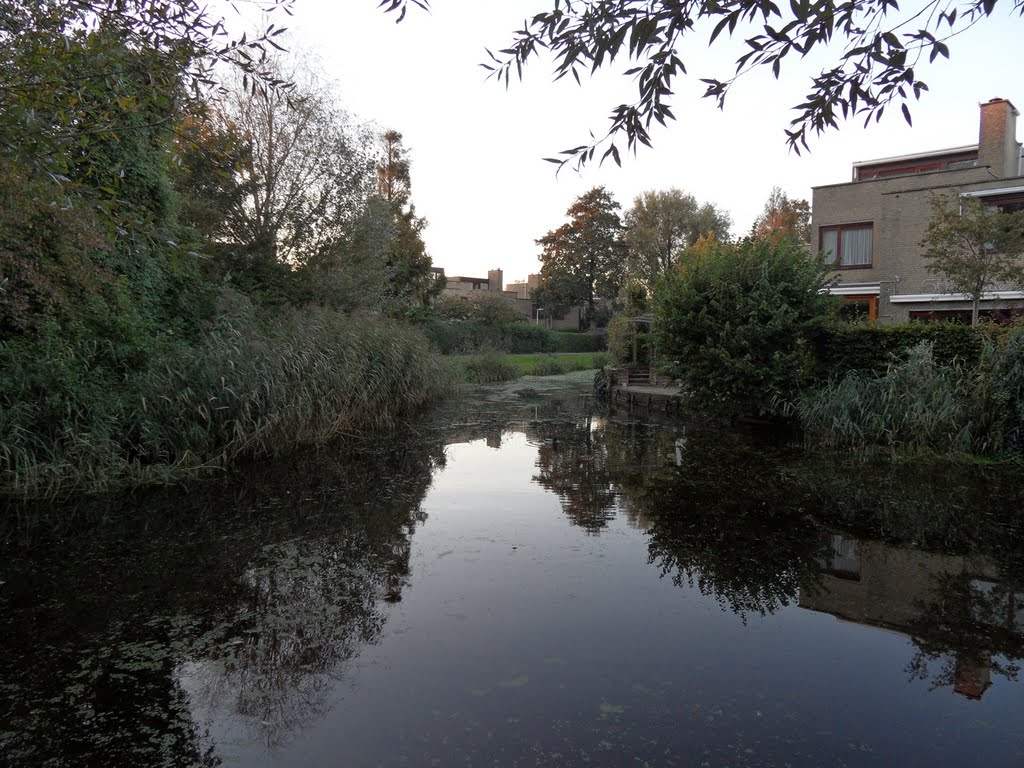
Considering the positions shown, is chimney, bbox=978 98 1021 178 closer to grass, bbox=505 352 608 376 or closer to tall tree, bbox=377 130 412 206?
grass, bbox=505 352 608 376

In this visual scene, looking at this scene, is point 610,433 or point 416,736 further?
point 610,433

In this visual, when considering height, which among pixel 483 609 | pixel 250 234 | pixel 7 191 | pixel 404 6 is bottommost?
pixel 483 609

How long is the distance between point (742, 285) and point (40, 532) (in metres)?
10.6

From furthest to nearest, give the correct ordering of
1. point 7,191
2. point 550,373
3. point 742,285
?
point 550,373
point 742,285
point 7,191

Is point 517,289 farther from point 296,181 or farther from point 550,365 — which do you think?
point 296,181

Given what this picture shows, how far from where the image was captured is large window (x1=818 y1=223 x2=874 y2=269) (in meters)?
20.5

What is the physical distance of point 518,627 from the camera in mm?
3850

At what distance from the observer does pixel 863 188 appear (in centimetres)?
2047

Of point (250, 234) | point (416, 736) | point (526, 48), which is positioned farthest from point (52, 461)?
point (250, 234)

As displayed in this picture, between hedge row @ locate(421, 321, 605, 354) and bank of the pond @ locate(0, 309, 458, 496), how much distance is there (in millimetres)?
13648

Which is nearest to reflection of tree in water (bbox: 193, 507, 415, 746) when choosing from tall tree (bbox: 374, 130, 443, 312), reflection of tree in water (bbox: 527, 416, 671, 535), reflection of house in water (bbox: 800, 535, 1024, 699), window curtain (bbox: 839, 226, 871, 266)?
reflection of tree in water (bbox: 527, 416, 671, 535)

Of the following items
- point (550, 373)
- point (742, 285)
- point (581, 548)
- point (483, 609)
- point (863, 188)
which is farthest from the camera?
point (550, 373)

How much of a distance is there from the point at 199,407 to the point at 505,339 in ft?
87.8

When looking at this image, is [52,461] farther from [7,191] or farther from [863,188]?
[863,188]
